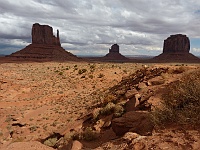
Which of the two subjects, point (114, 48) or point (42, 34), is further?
point (114, 48)

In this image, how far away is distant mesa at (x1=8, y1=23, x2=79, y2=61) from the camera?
89.2 meters

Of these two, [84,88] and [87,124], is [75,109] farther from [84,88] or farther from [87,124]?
[84,88]

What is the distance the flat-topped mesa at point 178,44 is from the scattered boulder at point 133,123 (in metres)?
121

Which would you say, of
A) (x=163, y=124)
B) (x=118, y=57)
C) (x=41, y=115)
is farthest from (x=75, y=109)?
(x=118, y=57)

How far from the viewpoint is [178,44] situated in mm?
118625

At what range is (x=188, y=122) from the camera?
5.13 meters

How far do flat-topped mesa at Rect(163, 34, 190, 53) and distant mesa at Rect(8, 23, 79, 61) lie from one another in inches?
2278

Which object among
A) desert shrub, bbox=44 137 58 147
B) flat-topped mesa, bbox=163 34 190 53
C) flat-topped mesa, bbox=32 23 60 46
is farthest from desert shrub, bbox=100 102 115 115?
flat-topped mesa, bbox=163 34 190 53

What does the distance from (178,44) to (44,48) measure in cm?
7486

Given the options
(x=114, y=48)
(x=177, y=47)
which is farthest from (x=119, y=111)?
(x=114, y=48)

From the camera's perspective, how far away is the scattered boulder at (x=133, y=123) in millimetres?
6170

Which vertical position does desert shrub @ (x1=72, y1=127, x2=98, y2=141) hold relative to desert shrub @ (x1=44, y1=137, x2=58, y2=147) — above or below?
above

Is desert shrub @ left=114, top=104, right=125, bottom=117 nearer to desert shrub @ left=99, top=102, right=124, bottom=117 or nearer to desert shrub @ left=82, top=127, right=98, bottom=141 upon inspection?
desert shrub @ left=99, top=102, right=124, bottom=117

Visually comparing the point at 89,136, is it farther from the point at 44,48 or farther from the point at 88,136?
the point at 44,48
